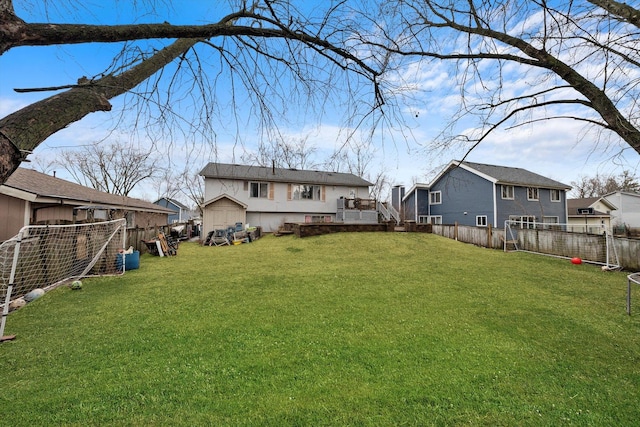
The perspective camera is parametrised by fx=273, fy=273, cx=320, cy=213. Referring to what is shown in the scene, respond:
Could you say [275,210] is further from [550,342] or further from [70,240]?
[550,342]

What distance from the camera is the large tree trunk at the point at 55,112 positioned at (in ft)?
4.24

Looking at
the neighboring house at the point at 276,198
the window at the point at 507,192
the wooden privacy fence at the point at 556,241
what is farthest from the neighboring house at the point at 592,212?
the neighboring house at the point at 276,198

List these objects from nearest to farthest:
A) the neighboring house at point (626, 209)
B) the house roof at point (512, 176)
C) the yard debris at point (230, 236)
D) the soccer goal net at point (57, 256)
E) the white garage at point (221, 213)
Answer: the soccer goal net at point (57, 256) < the yard debris at point (230, 236) < the white garage at point (221, 213) < the house roof at point (512, 176) < the neighboring house at point (626, 209)

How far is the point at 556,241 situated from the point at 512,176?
41.9 feet

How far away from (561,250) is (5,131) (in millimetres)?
16448

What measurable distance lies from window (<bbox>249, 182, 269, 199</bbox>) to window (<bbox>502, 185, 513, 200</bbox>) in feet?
59.6

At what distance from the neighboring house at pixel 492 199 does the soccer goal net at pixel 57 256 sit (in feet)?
64.3

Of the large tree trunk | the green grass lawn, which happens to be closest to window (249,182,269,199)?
the green grass lawn

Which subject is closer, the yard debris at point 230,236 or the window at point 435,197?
the yard debris at point 230,236

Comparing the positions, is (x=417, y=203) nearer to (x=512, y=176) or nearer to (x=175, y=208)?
(x=512, y=176)

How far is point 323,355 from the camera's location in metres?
3.53

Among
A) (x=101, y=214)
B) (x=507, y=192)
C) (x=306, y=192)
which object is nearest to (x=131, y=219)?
(x=101, y=214)

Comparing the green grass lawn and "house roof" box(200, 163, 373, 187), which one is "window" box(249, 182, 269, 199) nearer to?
"house roof" box(200, 163, 373, 187)

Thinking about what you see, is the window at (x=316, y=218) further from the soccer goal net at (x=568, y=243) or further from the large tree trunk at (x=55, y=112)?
the large tree trunk at (x=55, y=112)
